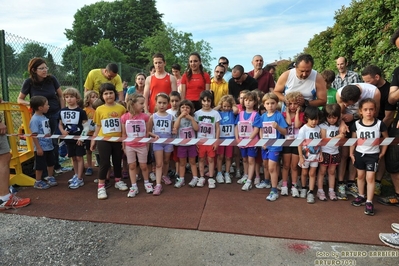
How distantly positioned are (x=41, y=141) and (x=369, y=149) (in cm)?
505

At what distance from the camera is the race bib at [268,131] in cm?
428

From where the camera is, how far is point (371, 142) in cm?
363

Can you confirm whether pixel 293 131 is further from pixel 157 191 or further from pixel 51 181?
pixel 51 181

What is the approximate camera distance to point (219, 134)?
4.73m

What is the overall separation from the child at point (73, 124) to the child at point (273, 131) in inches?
122

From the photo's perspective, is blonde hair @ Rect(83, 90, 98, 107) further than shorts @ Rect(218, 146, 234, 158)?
Yes

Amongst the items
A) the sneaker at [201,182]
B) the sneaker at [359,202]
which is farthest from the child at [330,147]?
the sneaker at [201,182]

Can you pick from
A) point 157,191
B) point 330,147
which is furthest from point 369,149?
point 157,191

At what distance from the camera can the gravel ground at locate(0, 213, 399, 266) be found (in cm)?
267

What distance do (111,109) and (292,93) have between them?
2.83m

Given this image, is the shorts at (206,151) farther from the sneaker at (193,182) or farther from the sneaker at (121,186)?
the sneaker at (121,186)

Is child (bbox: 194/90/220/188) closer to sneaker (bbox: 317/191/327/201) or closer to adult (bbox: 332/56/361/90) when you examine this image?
sneaker (bbox: 317/191/327/201)

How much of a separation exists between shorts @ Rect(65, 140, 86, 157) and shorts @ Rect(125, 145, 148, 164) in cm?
103

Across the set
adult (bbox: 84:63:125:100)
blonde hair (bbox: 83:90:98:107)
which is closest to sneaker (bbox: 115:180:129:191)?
blonde hair (bbox: 83:90:98:107)
